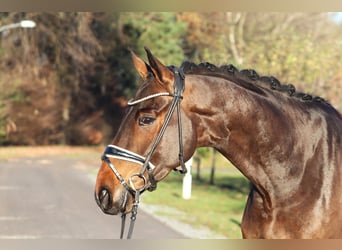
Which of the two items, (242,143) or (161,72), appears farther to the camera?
(242,143)

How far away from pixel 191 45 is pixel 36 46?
9.16m

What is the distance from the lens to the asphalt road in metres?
10.3

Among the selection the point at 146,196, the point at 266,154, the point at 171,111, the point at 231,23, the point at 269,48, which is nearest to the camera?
the point at 171,111

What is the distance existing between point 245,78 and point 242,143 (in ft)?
1.48

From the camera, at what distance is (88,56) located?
32.3m

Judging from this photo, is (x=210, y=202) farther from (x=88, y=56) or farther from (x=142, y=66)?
(x=88, y=56)

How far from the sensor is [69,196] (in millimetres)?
16609

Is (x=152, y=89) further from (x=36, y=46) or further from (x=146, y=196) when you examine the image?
(x=36, y=46)

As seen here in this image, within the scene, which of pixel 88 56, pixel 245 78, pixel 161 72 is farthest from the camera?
pixel 88 56

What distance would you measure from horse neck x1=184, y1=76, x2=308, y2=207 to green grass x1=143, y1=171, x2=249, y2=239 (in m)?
6.23

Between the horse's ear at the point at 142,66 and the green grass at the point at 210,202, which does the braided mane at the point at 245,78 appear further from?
the green grass at the point at 210,202

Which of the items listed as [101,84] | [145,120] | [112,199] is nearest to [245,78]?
[145,120]
